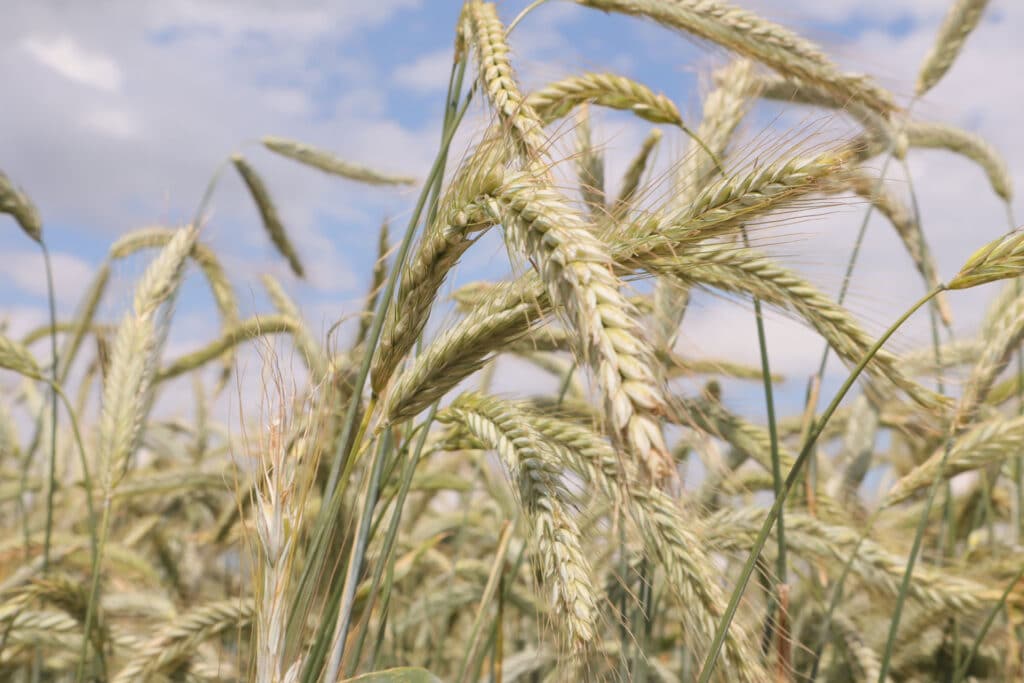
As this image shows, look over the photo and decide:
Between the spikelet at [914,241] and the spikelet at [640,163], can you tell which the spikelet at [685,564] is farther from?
the spikelet at [914,241]

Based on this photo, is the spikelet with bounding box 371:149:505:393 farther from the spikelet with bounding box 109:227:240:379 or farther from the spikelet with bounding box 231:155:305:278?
the spikelet with bounding box 231:155:305:278

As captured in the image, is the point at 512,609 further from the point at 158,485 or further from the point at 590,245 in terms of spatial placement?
the point at 590,245

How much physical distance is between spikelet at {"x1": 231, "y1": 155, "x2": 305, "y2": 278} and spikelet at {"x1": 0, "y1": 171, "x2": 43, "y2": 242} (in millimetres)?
1168

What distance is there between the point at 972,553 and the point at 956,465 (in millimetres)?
1136

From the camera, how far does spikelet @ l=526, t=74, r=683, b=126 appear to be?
1653 mm

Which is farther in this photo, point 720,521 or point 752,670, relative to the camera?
point 720,521

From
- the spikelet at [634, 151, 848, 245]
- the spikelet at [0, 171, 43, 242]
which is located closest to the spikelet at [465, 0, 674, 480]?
the spikelet at [634, 151, 848, 245]

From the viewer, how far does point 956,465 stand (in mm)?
1757

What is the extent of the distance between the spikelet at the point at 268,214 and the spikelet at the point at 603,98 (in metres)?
2.23

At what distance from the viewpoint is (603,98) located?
1.76m

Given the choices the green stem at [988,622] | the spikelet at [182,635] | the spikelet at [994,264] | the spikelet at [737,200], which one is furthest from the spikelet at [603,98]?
the spikelet at [182,635]

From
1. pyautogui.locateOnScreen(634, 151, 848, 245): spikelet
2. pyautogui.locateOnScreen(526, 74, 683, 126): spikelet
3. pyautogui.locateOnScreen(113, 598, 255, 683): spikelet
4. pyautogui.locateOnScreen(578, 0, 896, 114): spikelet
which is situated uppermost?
pyautogui.locateOnScreen(578, 0, 896, 114): spikelet

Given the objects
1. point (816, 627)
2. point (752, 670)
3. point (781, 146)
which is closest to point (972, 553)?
point (816, 627)

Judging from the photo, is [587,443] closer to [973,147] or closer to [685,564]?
[685,564]
